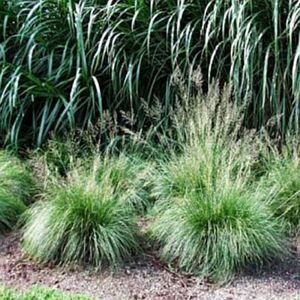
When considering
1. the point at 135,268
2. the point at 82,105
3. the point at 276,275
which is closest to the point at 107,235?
the point at 135,268

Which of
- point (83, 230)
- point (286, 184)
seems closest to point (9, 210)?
point (83, 230)

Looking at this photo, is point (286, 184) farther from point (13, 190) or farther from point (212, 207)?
point (13, 190)

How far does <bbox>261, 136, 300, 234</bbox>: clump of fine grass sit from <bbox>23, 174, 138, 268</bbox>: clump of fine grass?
87 cm

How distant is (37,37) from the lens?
17.0 feet

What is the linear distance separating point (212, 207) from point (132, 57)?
70.9 inches

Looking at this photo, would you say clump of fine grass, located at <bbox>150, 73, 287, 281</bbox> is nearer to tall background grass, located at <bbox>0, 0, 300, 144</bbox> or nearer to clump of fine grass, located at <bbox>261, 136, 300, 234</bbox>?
clump of fine grass, located at <bbox>261, 136, 300, 234</bbox>

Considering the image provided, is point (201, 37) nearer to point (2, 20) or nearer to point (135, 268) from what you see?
point (2, 20)

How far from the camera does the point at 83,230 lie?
12.0ft

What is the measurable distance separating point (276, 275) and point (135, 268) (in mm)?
755

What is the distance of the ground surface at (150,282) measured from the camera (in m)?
3.40

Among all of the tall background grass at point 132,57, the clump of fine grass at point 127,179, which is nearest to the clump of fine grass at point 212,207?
the clump of fine grass at point 127,179

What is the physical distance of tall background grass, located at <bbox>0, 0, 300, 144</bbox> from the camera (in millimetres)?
4629

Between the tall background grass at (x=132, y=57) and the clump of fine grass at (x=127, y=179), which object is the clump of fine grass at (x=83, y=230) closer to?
the clump of fine grass at (x=127, y=179)

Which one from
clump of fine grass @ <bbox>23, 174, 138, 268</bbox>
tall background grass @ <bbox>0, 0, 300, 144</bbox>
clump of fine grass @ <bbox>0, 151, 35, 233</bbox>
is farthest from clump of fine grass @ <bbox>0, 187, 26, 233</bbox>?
tall background grass @ <bbox>0, 0, 300, 144</bbox>
